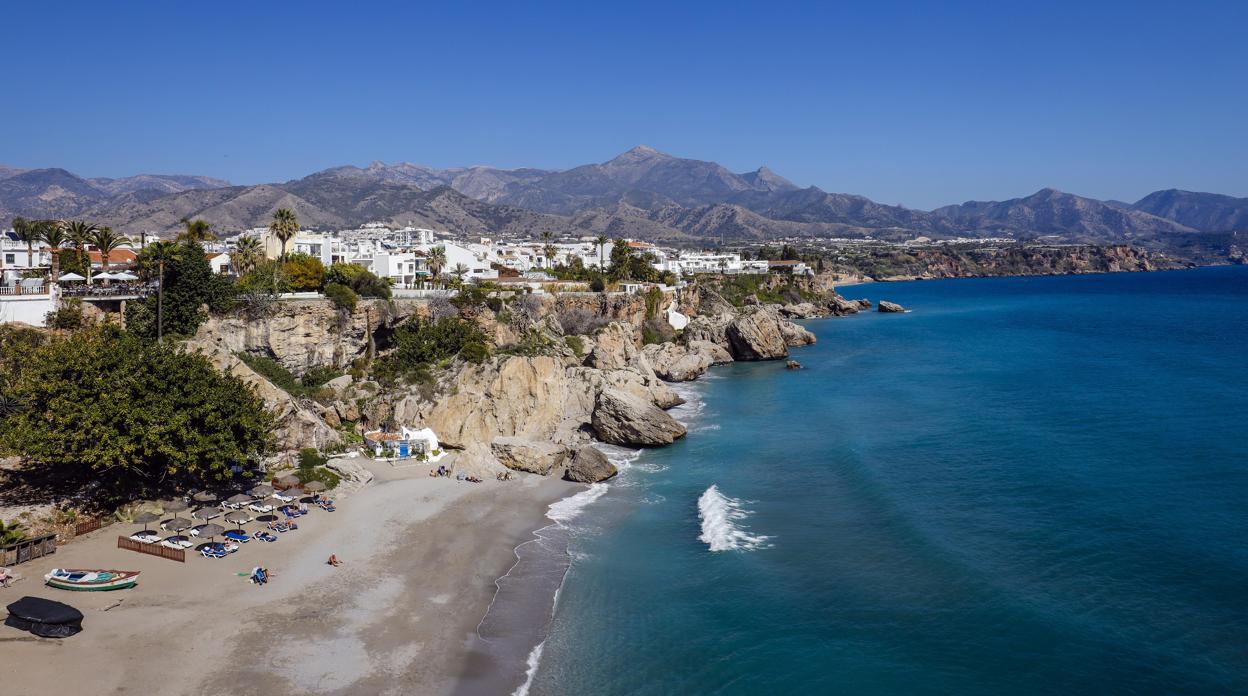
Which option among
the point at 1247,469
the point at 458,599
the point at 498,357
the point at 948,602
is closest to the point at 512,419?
the point at 498,357

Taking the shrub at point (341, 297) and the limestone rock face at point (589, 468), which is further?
the shrub at point (341, 297)

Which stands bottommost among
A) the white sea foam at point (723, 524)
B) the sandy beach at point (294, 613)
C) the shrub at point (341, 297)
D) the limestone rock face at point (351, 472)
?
the sandy beach at point (294, 613)

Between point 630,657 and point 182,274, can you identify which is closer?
point 630,657

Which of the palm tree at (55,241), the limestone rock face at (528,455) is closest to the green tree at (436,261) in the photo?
the palm tree at (55,241)

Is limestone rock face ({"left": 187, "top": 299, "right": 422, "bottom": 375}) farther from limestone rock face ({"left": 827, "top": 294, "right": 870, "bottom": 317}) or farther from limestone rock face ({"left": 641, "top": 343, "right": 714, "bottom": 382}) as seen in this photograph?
limestone rock face ({"left": 827, "top": 294, "right": 870, "bottom": 317})

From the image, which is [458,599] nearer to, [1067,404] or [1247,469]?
[1247,469]

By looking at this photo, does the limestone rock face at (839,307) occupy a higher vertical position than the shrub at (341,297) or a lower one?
lower

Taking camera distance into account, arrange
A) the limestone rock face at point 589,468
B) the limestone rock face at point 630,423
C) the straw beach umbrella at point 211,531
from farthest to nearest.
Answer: the limestone rock face at point 630,423 < the limestone rock face at point 589,468 < the straw beach umbrella at point 211,531

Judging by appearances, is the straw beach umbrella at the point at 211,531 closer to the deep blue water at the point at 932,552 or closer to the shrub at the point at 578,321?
the deep blue water at the point at 932,552
